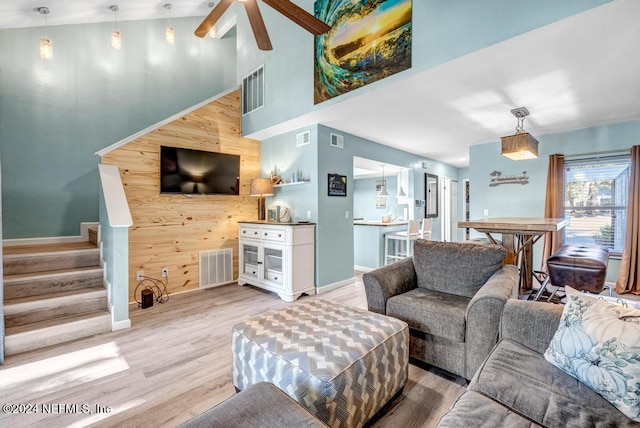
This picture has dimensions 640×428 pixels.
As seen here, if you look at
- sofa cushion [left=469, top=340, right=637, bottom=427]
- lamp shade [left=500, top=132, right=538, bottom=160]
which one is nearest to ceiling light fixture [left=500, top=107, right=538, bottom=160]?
lamp shade [left=500, top=132, right=538, bottom=160]

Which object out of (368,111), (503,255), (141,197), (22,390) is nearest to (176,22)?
(141,197)

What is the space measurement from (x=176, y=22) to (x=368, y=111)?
4182 mm

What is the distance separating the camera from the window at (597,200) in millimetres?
4039

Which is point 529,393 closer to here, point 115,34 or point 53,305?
point 53,305

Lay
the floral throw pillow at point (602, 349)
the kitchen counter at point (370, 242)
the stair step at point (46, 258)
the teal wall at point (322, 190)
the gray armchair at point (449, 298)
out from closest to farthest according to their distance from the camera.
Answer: the floral throw pillow at point (602, 349) → the gray armchair at point (449, 298) → the stair step at point (46, 258) → the teal wall at point (322, 190) → the kitchen counter at point (370, 242)

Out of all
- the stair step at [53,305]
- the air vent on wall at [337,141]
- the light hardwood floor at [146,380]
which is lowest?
the light hardwood floor at [146,380]

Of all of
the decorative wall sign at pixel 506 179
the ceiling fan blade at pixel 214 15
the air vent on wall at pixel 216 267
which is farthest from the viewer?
the decorative wall sign at pixel 506 179

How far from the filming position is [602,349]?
1.12 m

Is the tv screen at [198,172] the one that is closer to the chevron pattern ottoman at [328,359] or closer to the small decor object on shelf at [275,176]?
the small decor object on shelf at [275,176]

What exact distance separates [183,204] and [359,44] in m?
3.12

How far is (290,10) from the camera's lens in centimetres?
205

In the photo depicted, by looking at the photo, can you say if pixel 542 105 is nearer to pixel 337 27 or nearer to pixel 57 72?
pixel 337 27

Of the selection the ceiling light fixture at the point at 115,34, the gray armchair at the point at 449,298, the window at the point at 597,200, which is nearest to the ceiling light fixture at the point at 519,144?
the gray armchair at the point at 449,298

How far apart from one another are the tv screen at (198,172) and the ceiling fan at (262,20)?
6.07ft
